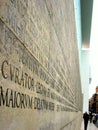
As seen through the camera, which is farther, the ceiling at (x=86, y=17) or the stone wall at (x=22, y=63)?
the ceiling at (x=86, y=17)

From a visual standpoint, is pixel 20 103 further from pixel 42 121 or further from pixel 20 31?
pixel 42 121

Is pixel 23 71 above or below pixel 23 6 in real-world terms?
below

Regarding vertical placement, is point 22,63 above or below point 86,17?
below

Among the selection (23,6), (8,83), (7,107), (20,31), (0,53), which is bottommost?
(7,107)

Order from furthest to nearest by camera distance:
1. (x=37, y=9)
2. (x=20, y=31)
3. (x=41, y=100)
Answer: (x=41, y=100), (x=37, y=9), (x=20, y=31)

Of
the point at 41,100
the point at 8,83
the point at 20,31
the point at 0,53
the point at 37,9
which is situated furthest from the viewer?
the point at 41,100

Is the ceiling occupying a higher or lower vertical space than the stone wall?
higher

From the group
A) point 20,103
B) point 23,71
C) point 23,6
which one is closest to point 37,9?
point 23,6

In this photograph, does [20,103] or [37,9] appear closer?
[20,103]

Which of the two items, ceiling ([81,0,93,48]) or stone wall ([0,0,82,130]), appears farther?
ceiling ([81,0,93,48])

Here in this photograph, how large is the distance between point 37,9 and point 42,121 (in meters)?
0.99

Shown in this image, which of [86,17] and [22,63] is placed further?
[86,17]

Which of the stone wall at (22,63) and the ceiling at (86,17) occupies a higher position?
the ceiling at (86,17)

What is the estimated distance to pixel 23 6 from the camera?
7.09 feet
